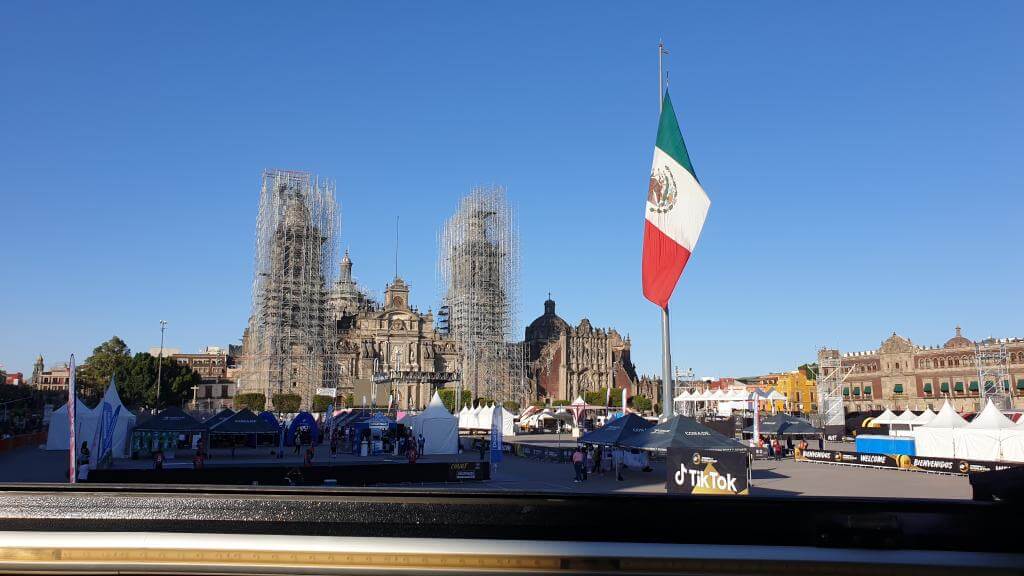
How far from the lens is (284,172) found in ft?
A: 279

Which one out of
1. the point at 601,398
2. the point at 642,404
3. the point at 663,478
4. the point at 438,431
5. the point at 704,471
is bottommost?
the point at 663,478

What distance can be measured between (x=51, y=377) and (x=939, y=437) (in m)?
153

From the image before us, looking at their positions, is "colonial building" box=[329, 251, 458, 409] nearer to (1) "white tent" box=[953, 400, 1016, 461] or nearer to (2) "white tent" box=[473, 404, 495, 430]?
(2) "white tent" box=[473, 404, 495, 430]

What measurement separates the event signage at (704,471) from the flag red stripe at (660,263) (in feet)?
15.9

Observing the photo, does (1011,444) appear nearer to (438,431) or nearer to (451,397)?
(438,431)

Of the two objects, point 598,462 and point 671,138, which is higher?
point 671,138

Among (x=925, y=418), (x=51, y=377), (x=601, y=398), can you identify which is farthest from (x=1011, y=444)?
(x=51, y=377)

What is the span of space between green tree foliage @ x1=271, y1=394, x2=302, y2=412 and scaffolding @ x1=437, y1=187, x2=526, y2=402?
72.7 feet

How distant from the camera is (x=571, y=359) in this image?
113 meters

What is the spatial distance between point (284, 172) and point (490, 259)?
27314 millimetres

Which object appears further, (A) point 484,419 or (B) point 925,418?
(A) point 484,419

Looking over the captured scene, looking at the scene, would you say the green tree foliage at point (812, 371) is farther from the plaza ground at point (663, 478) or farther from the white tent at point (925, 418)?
the plaza ground at point (663, 478)

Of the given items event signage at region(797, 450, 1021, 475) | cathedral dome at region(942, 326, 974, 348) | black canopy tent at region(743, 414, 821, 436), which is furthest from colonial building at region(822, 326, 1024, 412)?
event signage at region(797, 450, 1021, 475)

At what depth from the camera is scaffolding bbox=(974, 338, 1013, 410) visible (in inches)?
2689
